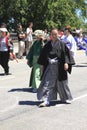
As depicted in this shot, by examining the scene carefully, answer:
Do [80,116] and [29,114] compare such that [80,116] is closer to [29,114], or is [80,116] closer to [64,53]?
[29,114]

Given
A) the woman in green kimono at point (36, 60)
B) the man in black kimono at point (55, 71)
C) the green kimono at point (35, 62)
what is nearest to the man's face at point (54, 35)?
the man in black kimono at point (55, 71)

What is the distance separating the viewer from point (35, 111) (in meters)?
10.1

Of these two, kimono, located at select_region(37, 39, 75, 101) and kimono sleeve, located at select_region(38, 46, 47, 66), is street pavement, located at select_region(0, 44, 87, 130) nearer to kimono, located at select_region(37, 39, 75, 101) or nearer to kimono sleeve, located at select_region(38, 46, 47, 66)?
kimono, located at select_region(37, 39, 75, 101)

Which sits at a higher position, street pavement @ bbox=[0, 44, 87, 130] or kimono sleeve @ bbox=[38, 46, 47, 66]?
kimono sleeve @ bbox=[38, 46, 47, 66]

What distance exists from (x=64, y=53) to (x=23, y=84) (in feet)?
13.1

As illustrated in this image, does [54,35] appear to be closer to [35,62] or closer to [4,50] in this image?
[35,62]

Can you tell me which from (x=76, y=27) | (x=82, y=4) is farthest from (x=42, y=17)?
(x=82, y=4)

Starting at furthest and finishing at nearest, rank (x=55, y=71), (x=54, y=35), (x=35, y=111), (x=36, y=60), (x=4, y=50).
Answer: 1. (x=4, y=50)
2. (x=36, y=60)
3. (x=55, y=71)
4. (x=54, y=35)
5. (x=35, y=111)

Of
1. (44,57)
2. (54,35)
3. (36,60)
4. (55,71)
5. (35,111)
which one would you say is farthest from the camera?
(36,60)

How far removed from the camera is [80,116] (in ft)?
31.0

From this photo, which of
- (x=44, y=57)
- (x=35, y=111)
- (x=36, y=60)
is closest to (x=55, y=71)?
(x=44, y=57)

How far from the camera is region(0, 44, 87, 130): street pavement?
8.70m

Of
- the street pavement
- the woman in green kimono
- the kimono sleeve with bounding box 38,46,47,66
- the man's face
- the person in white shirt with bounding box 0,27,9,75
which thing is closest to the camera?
the street pavement

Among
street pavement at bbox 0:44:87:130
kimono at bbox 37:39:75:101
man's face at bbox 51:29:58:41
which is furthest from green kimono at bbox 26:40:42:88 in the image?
man's face at bbox 51:29:58:41
